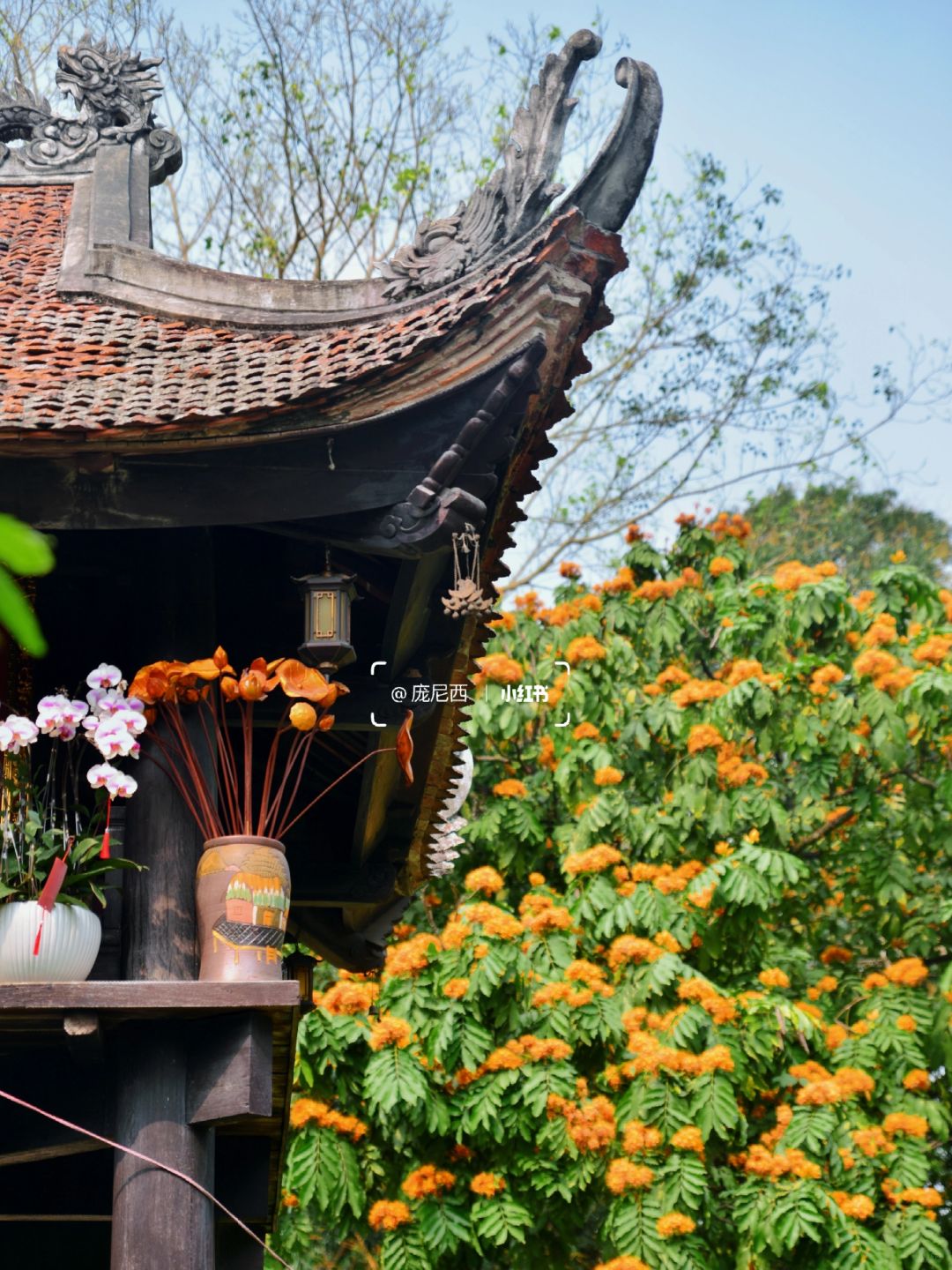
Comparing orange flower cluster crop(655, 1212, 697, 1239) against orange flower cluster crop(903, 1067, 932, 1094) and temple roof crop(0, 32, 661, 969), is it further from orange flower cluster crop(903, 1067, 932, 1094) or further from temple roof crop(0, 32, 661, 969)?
temple roof crop(0, 32, 661, 969)

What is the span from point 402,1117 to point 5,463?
19.3ft

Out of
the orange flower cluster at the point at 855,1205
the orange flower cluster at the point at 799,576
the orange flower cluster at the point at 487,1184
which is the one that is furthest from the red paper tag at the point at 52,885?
the orange flower cluster at the point at 799,576

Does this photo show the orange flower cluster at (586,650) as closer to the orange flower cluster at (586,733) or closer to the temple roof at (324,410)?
the orange flower cluster at (586,733)

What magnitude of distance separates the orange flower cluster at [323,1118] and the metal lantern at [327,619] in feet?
17.1

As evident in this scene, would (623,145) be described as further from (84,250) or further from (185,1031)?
(185,1031)

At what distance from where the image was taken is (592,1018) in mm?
9586

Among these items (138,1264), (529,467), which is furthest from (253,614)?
(138,1264)

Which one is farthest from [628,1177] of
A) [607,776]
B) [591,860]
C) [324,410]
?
[324,410]

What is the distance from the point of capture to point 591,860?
10273 millimetres

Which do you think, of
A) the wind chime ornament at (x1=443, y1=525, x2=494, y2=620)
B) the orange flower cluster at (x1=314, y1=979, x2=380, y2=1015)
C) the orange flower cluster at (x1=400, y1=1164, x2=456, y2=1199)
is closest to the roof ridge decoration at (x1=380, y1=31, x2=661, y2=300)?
the wind chime ornament at (x1=443, y1=525, x2=494, y2=620)

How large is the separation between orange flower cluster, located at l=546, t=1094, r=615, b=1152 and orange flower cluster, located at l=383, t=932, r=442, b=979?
1117mm

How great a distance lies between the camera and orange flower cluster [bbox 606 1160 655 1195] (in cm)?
877

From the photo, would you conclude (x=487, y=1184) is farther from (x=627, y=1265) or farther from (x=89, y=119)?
(x=89, y=119)

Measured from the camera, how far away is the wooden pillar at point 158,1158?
4.30m
